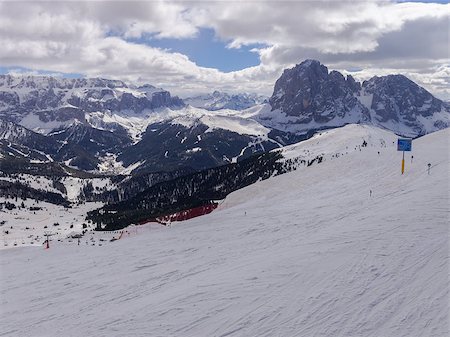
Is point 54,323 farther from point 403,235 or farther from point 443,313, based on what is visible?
point 403,235

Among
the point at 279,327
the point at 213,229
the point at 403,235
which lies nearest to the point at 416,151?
the point at 213,229

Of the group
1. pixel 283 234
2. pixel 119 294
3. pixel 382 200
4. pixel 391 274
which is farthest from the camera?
pixel 382 200

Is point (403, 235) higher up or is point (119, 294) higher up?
point (403, 235)

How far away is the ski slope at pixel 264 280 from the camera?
68.8 feet

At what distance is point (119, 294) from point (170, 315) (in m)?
7.32

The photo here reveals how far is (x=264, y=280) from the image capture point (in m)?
25.9

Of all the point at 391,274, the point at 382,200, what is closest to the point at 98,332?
the point at 391,274

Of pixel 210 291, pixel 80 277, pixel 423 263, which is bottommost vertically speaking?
pixel 80 277

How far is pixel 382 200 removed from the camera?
157 feet

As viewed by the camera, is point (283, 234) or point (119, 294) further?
point (283, 234)

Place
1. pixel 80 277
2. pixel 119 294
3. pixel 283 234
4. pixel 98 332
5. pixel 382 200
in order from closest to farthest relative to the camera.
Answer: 1. pixel 98 332
2. pixel 119 294
3. pixel 80 277
4. pixel 283 234
5. pixel 382 200

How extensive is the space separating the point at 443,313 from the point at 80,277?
27.5 meters

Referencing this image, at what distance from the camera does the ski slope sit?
2097 centimetres

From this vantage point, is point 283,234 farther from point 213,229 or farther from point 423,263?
point 423,263
